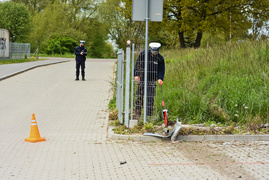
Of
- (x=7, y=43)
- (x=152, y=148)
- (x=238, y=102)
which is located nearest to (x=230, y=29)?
(x=7, y=43)

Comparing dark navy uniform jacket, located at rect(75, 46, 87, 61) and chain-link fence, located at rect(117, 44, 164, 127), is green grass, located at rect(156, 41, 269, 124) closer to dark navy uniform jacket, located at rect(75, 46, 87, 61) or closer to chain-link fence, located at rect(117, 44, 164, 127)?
chain-link fence, located at rect(117, 44, 164, 127)

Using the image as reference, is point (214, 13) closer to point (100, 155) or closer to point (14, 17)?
point (100, 155)

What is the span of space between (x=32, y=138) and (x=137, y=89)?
8.11 ft

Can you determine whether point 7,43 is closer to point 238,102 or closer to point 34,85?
point 34,85

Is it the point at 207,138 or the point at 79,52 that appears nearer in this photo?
the point at 207,138

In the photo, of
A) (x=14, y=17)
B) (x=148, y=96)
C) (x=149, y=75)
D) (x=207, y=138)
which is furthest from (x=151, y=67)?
(x=14, y=17)

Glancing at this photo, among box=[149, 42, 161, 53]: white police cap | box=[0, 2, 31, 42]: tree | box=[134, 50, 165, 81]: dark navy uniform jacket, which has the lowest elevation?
box=[134, 50, 165, 81]: dark navy uniform jacket

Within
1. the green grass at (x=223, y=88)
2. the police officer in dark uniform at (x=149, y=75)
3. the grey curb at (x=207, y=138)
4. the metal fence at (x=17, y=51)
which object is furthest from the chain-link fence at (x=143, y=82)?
the metal fence at (x=17, y=51)

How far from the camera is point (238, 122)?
8.27 m

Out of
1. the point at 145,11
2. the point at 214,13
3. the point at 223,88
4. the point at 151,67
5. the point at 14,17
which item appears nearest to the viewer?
the point at 145,11

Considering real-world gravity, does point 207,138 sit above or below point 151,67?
below

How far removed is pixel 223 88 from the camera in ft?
31.7

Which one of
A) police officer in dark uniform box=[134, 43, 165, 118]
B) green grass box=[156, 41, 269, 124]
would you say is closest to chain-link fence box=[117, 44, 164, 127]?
police officer in dark uniform box=[134, 43, 165, 118]

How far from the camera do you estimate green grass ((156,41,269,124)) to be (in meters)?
8.54
